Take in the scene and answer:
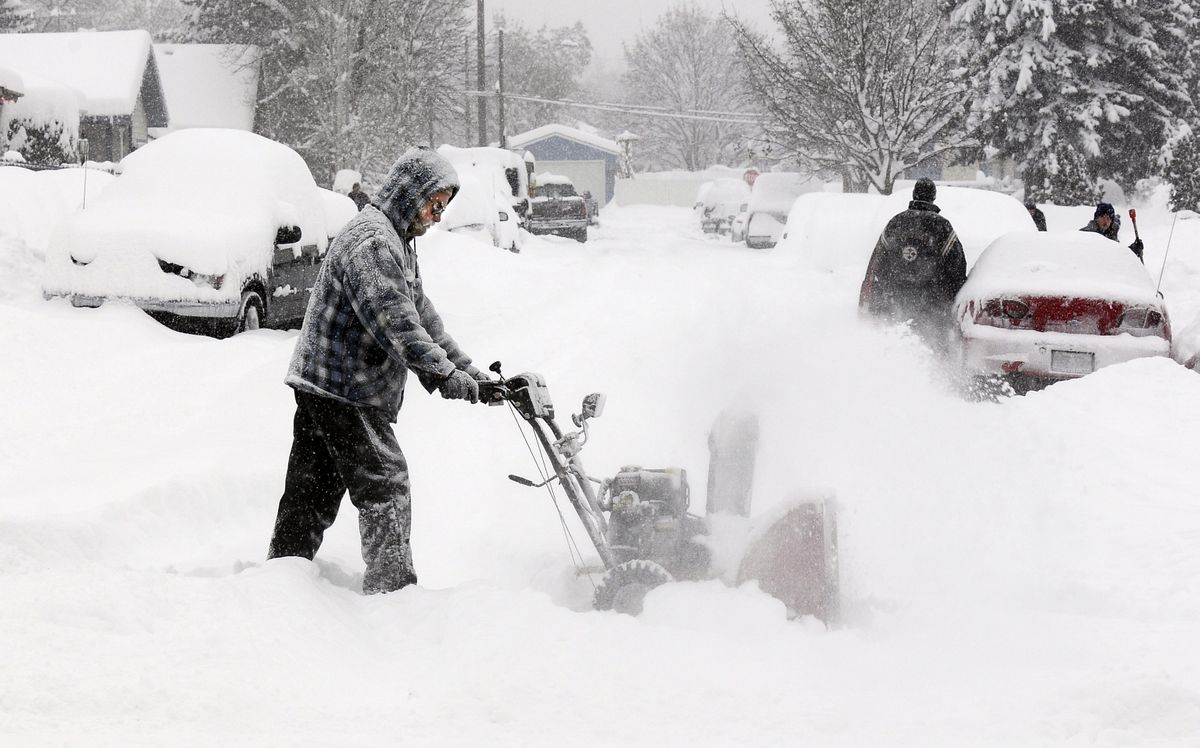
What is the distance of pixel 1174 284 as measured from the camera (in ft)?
47.8

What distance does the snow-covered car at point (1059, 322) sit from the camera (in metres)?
8.66

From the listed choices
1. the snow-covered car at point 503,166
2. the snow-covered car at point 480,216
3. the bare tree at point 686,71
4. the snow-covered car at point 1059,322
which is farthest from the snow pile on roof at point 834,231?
the bare tree at point 686,71

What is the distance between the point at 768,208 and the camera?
29578 mm

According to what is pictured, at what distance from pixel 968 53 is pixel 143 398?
28.8 meters

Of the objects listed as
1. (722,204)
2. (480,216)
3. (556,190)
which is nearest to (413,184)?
(480,216)

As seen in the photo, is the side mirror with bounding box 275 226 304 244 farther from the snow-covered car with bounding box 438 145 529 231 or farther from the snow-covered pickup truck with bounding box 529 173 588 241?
the snow-covered pickup truck with bounding box 529 173 588 241

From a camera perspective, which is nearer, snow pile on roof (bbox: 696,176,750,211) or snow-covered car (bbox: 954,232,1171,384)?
snow-covered car (bbox: 954,232,1171,384)

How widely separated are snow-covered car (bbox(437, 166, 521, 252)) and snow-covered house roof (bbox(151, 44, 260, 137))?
23631mm

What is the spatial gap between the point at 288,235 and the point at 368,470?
822 centimetres

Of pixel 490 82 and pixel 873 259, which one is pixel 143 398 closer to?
pixel 873 259

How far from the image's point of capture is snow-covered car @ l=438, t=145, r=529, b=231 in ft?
85.6

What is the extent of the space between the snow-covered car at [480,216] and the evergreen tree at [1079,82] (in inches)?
584

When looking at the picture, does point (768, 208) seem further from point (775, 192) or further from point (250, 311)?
point (250, 311)

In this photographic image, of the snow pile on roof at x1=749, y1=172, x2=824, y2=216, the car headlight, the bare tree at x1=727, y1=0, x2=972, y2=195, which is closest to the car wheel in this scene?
the car headlight
